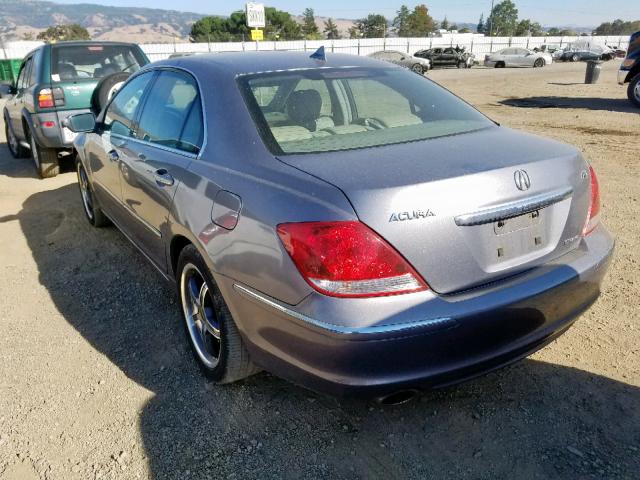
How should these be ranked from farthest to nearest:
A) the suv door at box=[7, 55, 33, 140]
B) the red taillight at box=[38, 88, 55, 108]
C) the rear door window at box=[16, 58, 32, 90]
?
the rear door window at box=[16, 58, 32, 90], the suv door at box=[7, 55, 33, 140], the red taillight at box=[38, 88, 55, 108]

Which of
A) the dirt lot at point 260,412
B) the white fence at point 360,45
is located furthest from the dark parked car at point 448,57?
the dirt lot at point 260,412

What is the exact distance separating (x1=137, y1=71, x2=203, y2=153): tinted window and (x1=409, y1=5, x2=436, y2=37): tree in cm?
10665

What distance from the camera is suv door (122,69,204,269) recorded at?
9.12 ft

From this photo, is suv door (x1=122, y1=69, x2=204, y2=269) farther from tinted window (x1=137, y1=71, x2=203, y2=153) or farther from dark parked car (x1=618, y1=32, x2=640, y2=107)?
dark parked car (x1=618, y1=32, x2=640, y2=107)

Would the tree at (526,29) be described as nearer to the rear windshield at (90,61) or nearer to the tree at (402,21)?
the tree at (402,21)

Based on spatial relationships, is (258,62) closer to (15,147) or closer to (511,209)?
(511,209)

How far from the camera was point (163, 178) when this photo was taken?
289cm

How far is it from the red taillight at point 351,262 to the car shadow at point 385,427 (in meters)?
0.51

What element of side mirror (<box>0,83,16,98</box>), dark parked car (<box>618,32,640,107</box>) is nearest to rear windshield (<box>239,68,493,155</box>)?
side mirror (<box>0,83,16,98</box>)

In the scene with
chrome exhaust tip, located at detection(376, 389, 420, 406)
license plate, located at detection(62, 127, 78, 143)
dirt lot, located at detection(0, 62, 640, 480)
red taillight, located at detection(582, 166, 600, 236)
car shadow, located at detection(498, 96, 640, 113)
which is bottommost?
dirt lot, located at detection(0, 62, 640, 480)

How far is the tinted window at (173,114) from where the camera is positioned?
2.77 m

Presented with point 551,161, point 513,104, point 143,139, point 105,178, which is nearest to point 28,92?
point 105,178

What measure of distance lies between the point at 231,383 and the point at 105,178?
2235 millimetres

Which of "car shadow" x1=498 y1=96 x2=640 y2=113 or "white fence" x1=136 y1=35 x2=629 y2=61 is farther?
"white fence" x1=136 y1=35 x2=629 y2=61
